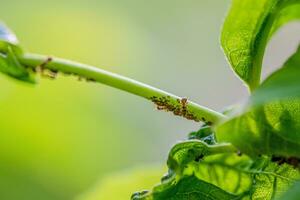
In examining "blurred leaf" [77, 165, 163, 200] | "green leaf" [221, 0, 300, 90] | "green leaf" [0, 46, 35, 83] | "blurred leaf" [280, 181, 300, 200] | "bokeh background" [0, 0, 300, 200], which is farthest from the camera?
"bokeh background" [0, 0, 300, 200]

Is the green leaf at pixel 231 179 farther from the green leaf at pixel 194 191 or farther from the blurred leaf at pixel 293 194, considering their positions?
the blurred leaf at pixel 293 194

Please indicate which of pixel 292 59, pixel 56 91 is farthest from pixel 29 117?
pixel 292 59

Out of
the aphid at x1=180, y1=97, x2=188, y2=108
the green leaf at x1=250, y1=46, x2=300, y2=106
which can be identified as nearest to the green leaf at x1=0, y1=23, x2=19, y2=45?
the aphid at x1=180, y1=97, x2=188, y2=108

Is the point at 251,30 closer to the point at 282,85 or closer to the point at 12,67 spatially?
the point at 282,85

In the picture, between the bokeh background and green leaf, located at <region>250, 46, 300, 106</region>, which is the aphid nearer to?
green leaf, located at <region>250, 46, 300, 106</region>

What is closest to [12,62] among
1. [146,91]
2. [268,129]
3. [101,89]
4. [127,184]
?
[146,91]

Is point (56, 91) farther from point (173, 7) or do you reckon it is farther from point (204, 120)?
point (204, 120)
